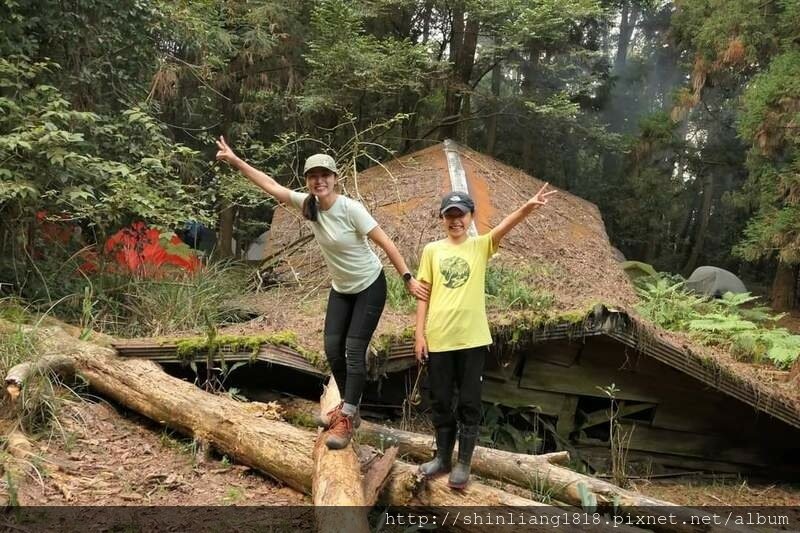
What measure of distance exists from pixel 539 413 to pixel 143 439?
13.3 feet

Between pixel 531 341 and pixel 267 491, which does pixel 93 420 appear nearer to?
pixel 267 491

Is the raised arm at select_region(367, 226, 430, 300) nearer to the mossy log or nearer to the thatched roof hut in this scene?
the mossy log

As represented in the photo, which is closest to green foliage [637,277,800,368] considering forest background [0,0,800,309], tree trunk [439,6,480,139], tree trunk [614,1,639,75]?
forest background [0,0,800,309]

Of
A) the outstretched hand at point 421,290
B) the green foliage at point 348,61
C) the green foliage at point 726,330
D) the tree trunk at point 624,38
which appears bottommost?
the green foliage at point 726,330

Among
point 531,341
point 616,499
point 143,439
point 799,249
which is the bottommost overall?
point 143,439

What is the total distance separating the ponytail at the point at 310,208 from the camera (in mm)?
4242

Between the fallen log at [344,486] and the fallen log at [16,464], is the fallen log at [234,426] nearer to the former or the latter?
the fallen log at [344,486]

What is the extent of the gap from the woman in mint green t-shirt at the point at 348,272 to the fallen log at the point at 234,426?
50 cm

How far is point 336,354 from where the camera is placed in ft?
14.4

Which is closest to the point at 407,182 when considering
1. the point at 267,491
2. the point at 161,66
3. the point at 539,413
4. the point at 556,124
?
the point at 161,66

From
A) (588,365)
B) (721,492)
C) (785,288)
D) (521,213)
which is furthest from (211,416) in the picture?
(785,288)

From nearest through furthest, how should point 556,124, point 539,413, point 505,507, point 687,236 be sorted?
point 505,507 < point 539,413 < point 556,124 < point 687,236

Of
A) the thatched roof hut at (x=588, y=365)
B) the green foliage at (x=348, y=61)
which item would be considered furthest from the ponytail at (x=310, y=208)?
the green foliage at (x=348, y=61)

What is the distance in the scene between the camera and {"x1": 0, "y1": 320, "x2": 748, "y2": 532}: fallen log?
4.12 metres
